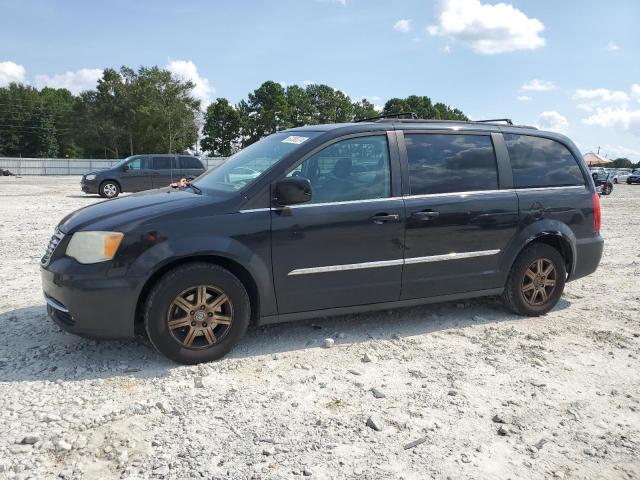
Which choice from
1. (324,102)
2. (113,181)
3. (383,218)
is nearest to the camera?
(383,218)

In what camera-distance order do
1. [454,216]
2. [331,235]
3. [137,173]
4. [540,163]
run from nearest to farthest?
[331,235] < [454,216] < [540,163] < [137,173]

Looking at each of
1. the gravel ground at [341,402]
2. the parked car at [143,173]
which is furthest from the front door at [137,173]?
the gravel ground at [341,402]

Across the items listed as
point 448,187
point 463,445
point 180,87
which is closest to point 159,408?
point 463,445

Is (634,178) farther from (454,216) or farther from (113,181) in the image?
(454,216)

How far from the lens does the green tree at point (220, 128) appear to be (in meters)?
78.1

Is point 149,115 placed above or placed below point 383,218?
above

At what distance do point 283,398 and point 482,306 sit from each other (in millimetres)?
2931

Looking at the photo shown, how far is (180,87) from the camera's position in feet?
212

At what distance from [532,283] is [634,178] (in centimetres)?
4439

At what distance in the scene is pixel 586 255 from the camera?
549 centimetres

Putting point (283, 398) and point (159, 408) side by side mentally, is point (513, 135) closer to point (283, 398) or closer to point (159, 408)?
point (283, 398)

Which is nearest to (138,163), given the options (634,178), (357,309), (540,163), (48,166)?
(540,163)

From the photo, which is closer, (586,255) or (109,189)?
(586,255)

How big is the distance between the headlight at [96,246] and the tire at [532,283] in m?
3.57
